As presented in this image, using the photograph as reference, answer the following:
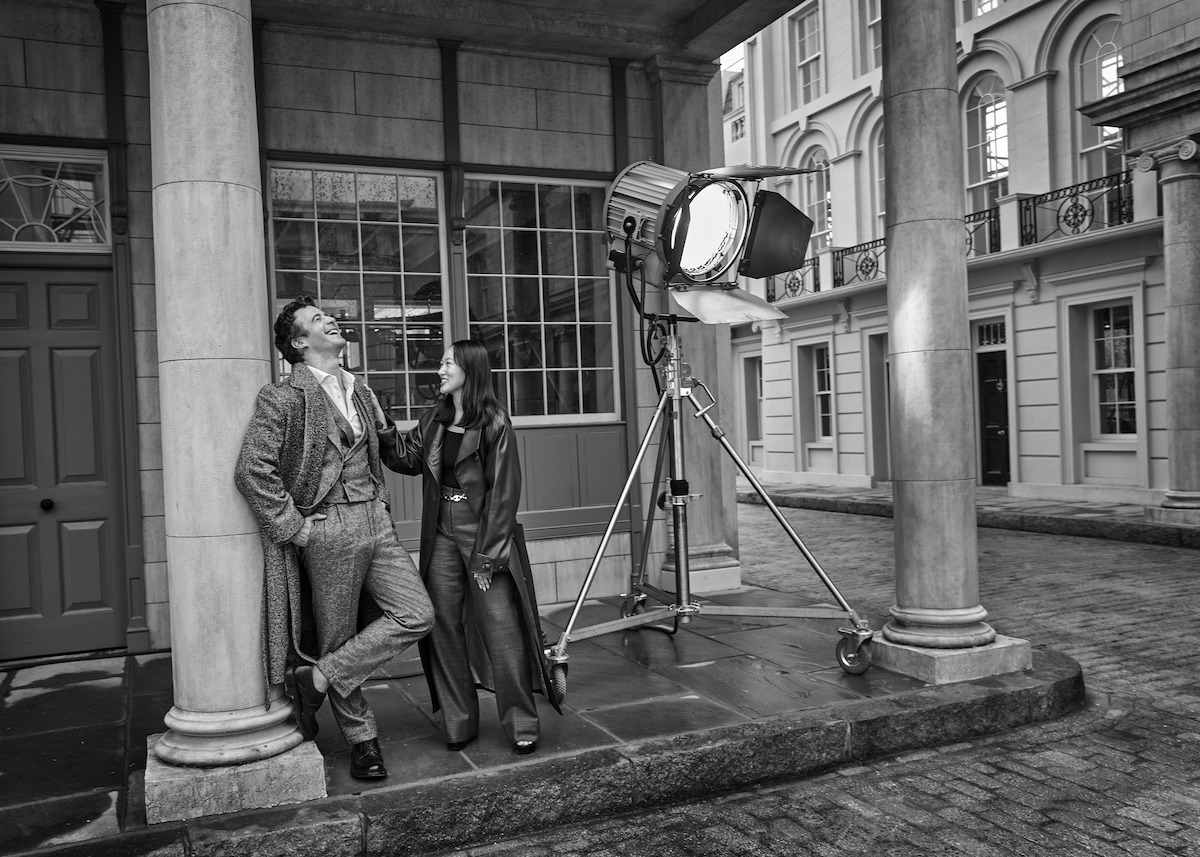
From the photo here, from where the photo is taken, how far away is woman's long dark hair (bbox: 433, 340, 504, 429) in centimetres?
464

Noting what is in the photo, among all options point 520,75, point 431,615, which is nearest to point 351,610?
point 431,615

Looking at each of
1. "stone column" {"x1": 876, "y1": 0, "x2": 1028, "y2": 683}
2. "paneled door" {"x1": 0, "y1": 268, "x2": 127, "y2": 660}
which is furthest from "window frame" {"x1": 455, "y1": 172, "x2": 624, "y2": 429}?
"stone column" {"x1": 876, "y1": 0, "x2": 1028, "y2": 683}

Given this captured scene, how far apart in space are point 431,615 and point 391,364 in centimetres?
366

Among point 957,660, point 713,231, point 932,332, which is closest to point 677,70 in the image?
point 713,231

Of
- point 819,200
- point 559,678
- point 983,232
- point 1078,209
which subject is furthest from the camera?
point 819,200

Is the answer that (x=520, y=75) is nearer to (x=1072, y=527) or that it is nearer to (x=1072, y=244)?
(x=1072, y=527)

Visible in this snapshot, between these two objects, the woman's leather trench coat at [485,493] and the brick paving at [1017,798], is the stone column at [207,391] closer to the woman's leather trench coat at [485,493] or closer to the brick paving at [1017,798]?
the woman's leather trench coat at [485,493]

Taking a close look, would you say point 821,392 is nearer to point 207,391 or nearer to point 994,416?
point 994,416

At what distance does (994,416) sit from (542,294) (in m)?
12.7

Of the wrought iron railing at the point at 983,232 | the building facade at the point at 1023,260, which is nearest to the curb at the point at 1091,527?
the building facade at the point at 1023,260

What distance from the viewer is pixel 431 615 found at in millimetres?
4430

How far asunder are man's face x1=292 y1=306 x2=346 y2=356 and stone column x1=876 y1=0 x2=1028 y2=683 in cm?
312

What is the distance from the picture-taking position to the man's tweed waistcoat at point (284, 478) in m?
4.04

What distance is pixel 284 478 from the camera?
421 cm
